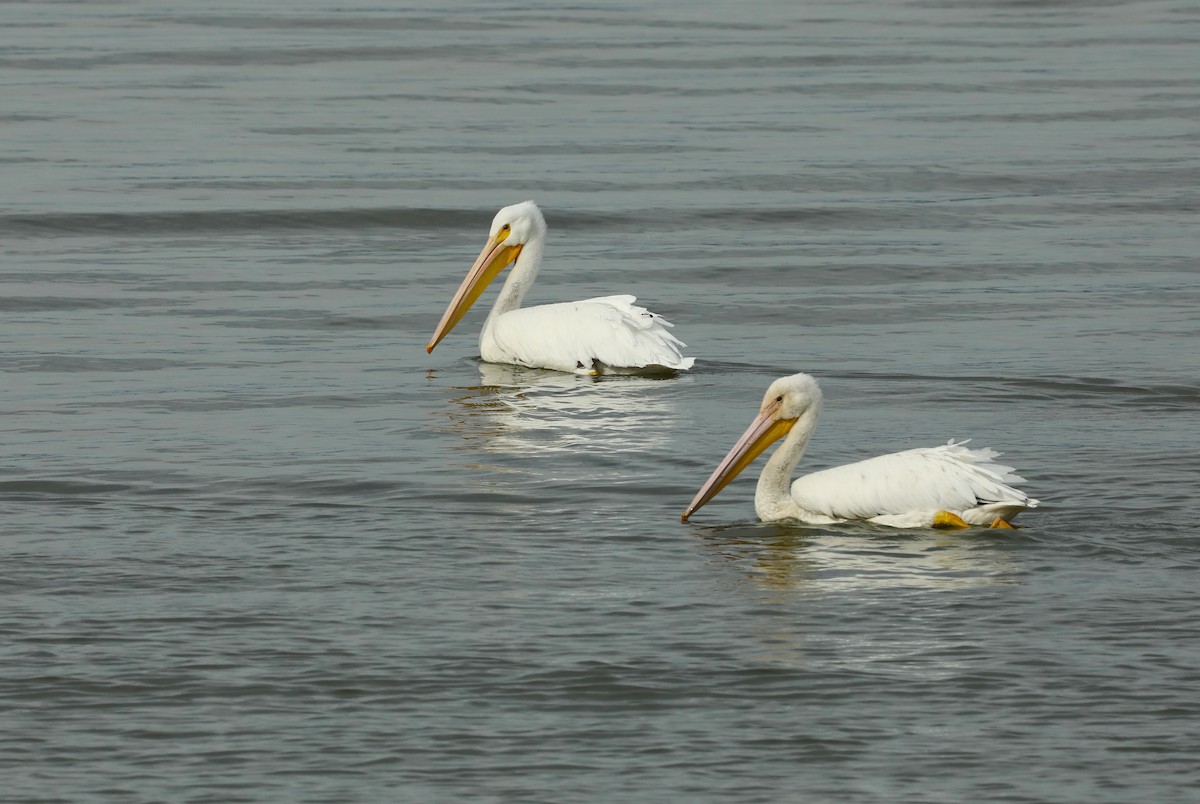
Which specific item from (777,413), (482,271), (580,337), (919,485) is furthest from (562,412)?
(919,485)

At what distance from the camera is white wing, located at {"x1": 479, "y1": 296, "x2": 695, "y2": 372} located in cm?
1121

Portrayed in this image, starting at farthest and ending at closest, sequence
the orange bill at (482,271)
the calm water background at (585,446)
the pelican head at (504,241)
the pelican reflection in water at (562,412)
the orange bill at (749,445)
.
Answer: the pelican head at (504,241)
the orange bill at (482,271)
the pelican reflection in water at (562,412)
the orange bill at (749,445)
the calm water background at (585,446)

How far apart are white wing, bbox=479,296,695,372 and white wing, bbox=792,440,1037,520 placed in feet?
11.0

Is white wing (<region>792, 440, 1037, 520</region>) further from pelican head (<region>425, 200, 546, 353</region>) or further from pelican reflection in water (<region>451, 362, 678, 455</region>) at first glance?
pelican head (<region>425, 200, 546, 353</region>)

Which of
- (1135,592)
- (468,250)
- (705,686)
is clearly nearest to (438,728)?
Result: (705,686)

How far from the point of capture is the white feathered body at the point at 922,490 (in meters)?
7.66

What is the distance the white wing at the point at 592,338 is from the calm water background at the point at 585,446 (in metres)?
0.17

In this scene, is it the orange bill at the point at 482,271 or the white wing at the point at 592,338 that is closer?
the white wing at the point at 592,338

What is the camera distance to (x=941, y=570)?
7215mm

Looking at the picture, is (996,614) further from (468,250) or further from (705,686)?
(468,250)

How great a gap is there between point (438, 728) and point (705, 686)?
77 cm

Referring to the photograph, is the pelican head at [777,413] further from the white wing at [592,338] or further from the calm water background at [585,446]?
the white wing at [592,338]

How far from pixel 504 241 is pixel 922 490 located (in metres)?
5.67

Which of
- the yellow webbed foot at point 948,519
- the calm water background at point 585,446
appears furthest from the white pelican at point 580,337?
the yellow webbed foot at point 948,519
